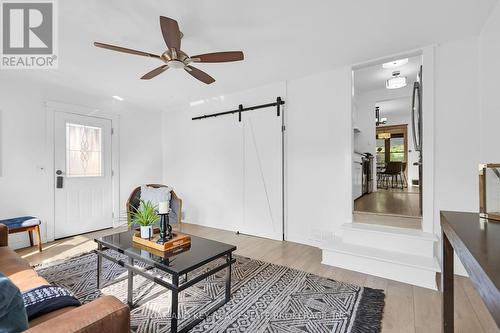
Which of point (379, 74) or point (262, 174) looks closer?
point (262, 174)

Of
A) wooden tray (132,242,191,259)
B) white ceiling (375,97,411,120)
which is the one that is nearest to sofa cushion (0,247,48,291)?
wooden tray (132,242,191,259)

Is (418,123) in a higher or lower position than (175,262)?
higher

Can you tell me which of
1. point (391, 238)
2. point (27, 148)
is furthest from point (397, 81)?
point (27, 148)

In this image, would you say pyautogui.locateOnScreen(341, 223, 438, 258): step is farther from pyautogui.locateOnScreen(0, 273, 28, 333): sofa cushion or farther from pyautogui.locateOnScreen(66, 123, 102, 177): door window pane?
pyautogui.locateOnScreen(66, 123, 102, 177): door window pane

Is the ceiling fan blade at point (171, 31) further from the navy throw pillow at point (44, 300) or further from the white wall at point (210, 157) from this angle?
the white wall at point (210, 157)

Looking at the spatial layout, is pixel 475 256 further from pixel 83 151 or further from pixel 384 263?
pixel 83 151

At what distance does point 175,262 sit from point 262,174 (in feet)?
7.76

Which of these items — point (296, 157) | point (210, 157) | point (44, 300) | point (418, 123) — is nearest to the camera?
point (44, 300)

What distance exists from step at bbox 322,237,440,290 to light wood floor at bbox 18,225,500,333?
8 centimetres

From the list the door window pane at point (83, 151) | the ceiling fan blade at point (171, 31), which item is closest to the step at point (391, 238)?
the ceiling fan blade at point (171, 31)

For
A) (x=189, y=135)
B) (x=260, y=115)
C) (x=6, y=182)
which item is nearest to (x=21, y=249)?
(x=6, y=182)

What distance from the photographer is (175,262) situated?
178 cm

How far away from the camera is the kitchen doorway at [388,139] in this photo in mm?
3020

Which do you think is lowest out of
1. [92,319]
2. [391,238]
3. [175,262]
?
[391,238]
